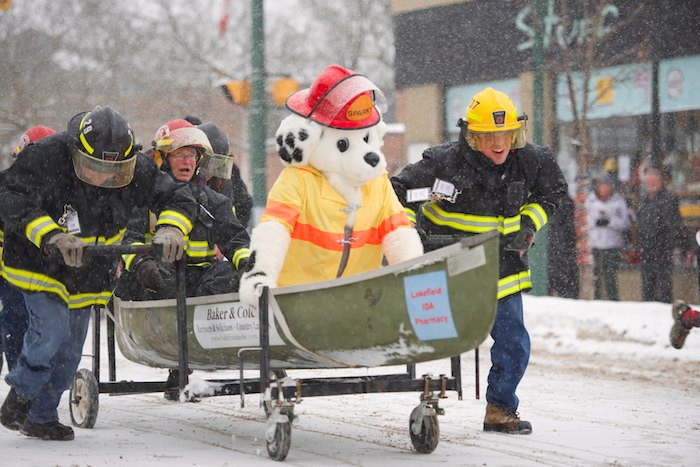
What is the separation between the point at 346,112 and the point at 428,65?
15.5 metres

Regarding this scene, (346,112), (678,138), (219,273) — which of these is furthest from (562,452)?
(678,138)

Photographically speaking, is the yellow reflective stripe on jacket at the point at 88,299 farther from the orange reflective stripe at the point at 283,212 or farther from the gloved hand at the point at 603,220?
the gloved hand at the point at 603,220

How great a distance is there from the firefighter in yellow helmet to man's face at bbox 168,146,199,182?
1.48m

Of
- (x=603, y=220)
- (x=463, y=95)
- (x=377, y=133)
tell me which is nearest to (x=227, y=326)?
(x=377, y=133)

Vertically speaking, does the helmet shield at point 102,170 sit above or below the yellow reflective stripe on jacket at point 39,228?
above

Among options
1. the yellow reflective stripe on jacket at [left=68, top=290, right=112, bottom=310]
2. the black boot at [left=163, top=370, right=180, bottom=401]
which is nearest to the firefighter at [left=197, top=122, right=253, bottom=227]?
the black boot at [left=163, top=370, right=180, bottom=401]

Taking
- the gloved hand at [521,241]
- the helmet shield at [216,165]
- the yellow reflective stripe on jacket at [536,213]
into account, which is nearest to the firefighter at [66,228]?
the helmet shield at [216,165]

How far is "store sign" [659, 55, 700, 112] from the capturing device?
17.4 m

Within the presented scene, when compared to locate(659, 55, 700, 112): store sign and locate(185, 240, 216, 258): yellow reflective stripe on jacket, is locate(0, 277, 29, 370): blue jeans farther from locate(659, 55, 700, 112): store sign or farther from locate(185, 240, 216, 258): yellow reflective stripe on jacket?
locate(659, 55, 700, 112): store sign

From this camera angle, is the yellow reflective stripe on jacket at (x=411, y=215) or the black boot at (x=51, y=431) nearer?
the black boot at (x=51, y=431)

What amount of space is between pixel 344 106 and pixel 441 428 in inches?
77.9

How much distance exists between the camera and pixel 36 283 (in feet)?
21.3

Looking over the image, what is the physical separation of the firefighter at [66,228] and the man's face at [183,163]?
3.36 feet

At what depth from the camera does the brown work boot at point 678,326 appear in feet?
30.6
